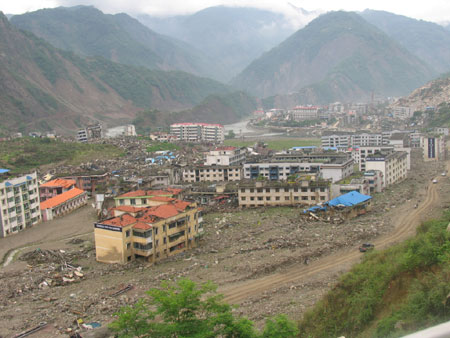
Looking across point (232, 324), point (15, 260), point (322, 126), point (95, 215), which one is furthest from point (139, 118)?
point (232, 324)

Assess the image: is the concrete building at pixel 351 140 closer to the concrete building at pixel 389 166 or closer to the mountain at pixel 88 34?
the concrete building at pixel 389 166

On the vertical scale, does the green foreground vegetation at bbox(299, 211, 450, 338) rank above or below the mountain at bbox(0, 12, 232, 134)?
below

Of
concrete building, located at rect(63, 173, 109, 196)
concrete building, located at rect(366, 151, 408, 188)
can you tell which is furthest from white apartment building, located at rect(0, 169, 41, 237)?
concrete building, located at rect(366, 151, 408, 188)

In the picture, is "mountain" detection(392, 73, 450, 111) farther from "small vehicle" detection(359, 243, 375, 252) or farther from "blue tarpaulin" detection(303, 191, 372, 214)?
"small vehicle" detection(359, 243, 375, 252)

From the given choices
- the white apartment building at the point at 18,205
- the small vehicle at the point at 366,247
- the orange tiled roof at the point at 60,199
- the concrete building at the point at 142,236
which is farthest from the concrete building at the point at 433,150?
the white apartment building at the point at 18,205

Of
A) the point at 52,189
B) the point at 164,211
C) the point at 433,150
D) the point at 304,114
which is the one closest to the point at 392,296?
the point at 164,211

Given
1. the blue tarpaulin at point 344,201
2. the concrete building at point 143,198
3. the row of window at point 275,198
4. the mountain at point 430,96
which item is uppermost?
the mountain at point 430,96

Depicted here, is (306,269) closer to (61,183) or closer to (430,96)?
(61,183)
